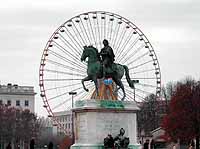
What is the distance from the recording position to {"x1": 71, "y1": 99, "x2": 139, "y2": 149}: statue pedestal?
48062 mm

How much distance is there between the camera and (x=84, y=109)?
159 ft

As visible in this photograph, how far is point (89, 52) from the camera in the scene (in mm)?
49938

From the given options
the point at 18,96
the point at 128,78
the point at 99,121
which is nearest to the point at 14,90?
the point at 18,96

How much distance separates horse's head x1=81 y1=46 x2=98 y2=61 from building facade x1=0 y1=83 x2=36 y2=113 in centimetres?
10635

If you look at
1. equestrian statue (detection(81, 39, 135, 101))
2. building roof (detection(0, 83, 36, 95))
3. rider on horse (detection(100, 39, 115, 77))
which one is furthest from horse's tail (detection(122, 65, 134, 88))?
building roof (detection(0, 83, 36, 95))

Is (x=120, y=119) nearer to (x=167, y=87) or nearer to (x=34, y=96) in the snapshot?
(x=167, y=87)

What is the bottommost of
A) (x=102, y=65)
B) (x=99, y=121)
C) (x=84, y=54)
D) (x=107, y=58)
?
(x=99, y=121)

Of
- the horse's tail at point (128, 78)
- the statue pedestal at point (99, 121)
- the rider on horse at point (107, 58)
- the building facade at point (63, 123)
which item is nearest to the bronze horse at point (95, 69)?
the rider on horse at point (107, 58)

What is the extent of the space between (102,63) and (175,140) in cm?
3398

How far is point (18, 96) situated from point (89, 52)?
109 m

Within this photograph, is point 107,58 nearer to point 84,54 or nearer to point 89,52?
point 89,52

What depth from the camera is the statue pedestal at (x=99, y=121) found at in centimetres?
4806

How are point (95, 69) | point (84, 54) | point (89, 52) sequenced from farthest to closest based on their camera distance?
point (84, 54) → point (89, 52) → point (95, 69)

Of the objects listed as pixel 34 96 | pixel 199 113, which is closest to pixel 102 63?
pixel 199 113
